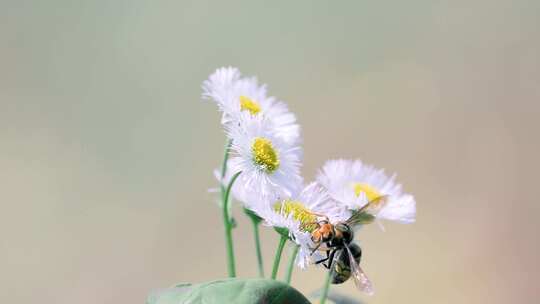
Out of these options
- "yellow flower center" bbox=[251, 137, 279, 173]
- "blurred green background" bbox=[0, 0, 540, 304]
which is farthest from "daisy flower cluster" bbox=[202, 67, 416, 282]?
"blurred green background" bbox=[0, 0, 540, 304]

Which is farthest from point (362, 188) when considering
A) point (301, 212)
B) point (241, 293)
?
point (241, 293)

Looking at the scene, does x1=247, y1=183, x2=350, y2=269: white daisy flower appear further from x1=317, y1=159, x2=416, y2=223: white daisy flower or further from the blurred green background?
the blurred green background

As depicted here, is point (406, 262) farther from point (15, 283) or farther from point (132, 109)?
point (15, 283)

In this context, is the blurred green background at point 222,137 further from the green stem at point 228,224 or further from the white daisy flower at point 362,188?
the green stem at point 228,224

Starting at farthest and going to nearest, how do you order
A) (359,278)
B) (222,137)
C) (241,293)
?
(222,137)
(359,278)
(241,293)

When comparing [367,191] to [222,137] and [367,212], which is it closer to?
[367,212]
